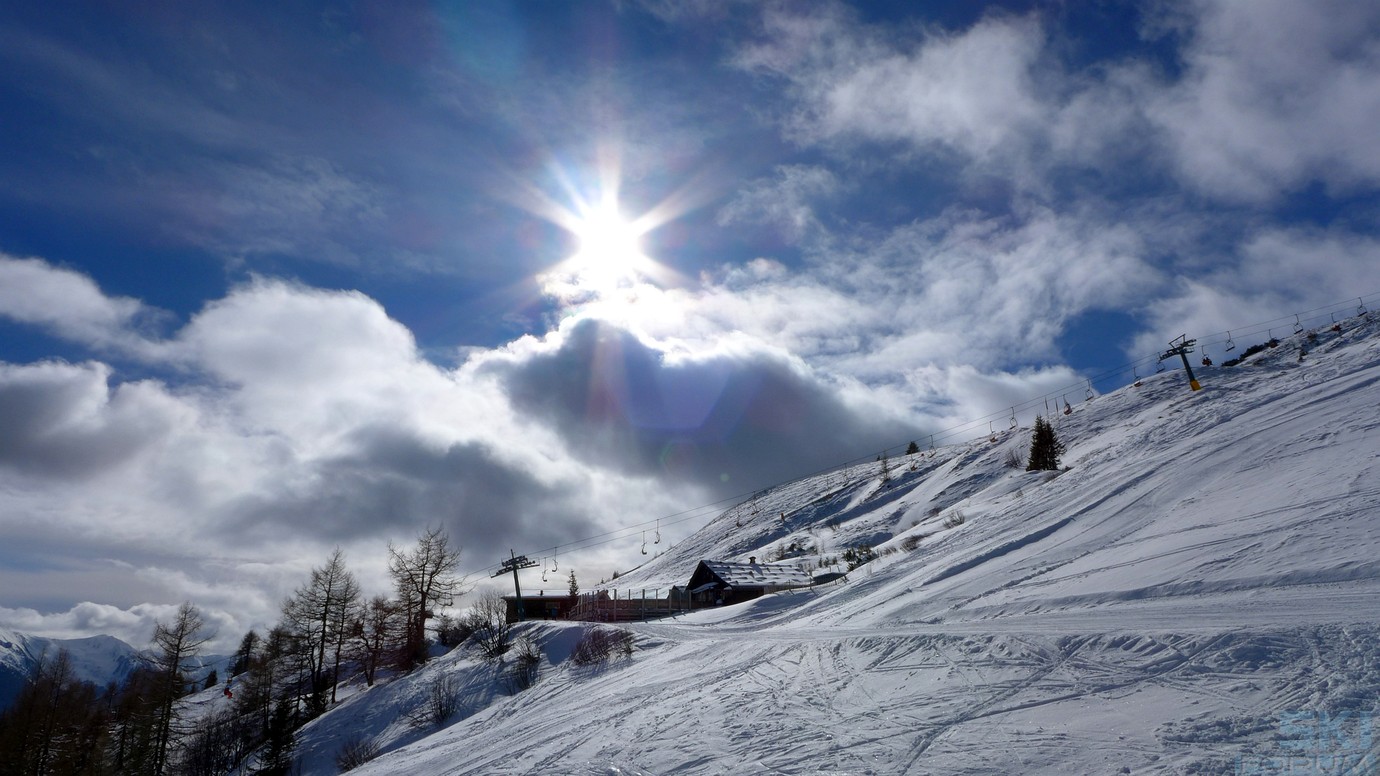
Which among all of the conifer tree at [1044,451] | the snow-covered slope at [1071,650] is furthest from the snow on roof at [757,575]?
the conifer tree at [1044,451]

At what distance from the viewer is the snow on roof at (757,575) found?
42.5m

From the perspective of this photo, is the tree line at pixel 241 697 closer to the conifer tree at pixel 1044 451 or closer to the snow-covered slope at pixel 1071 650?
the snow-covered slope at pixel 1071 650

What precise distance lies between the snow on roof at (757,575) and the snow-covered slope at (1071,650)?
11.4 metres

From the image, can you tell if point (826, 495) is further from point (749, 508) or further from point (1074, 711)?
point (1074, 711)

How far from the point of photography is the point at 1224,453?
22859 millimetres

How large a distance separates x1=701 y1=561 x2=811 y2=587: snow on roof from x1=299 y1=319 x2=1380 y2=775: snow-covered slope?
37.3 feet

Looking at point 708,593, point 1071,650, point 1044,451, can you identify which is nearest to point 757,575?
point 708,593

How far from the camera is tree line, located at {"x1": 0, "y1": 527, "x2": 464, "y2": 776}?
37688 mm

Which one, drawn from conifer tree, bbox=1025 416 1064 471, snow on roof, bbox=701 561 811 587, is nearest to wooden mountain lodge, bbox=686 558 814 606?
snow on roof, bbox=701 561 811 587

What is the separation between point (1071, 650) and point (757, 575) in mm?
34145

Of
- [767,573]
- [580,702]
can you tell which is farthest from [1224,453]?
[767,573]

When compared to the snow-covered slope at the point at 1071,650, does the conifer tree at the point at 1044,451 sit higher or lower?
higher

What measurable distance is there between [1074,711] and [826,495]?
240ft

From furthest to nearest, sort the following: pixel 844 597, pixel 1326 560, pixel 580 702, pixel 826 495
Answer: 1. pixel 826 495
2. pixel 844 597
3. pixel 580 702
4. pixel 1326 560
